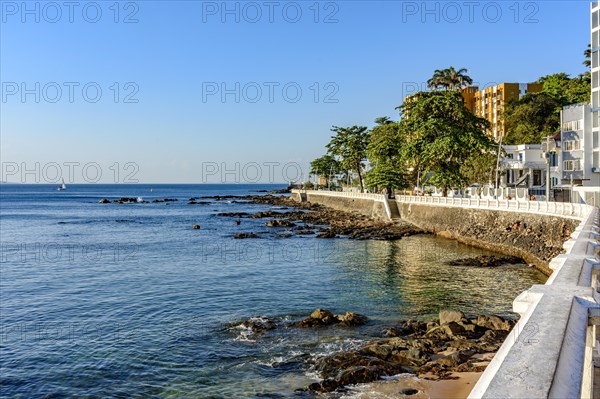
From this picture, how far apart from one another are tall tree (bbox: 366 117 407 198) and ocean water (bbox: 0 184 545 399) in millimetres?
23213

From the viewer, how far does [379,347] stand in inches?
661

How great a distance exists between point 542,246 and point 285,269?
18290 mm

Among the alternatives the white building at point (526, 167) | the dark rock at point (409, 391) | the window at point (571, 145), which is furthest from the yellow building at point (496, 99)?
the dark rock at point (409, 391)

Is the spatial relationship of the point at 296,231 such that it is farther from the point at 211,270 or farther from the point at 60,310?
the point at 60,310

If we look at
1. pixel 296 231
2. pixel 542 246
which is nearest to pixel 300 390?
pixel 542 246

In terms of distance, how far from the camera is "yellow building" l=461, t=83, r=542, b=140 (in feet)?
342

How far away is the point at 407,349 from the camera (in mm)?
16562

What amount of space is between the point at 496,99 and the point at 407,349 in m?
103

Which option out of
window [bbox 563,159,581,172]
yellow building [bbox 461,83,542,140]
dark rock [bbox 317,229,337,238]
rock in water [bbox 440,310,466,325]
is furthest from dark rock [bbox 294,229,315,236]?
yellow building [bbox 461,83,542,140]

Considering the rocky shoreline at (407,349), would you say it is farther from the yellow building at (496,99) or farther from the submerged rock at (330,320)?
the yellow building at (496,99)

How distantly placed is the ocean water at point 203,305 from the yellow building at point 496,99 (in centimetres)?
6616

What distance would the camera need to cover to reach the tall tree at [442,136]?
59.9 metres

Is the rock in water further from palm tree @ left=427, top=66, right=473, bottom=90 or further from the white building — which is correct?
palm tree @ left=427, top=66, right=473, bottom=90

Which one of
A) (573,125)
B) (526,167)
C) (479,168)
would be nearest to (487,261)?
(573,125)
